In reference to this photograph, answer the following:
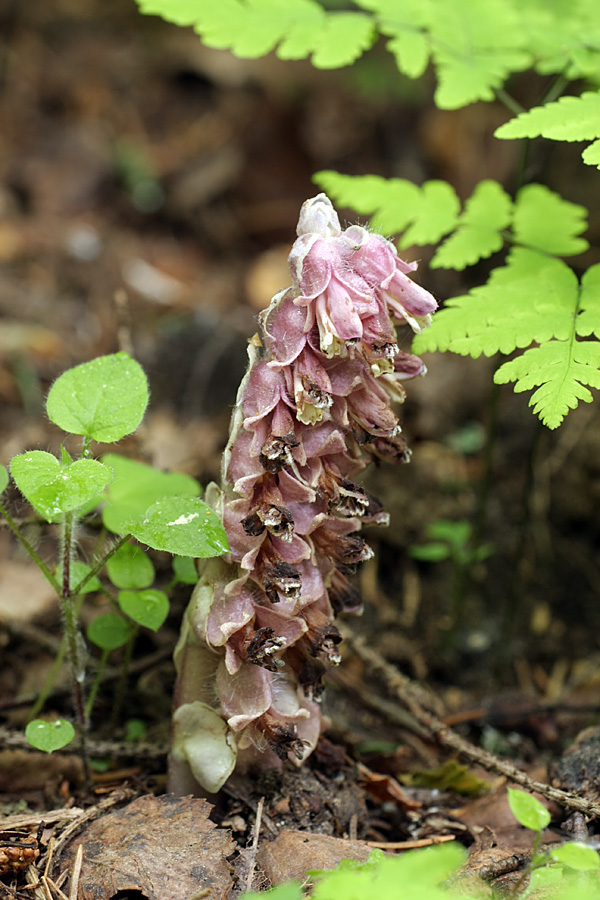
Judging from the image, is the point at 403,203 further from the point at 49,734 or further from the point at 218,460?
the point at 49,734

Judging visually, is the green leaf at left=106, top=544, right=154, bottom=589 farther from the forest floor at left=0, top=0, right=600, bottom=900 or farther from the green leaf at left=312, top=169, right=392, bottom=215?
the green leaf at left=312, top=169, right=392, bottom=215

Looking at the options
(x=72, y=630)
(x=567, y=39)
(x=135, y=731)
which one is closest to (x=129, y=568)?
(x=72, y=630)

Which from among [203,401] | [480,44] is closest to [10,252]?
[203,401]

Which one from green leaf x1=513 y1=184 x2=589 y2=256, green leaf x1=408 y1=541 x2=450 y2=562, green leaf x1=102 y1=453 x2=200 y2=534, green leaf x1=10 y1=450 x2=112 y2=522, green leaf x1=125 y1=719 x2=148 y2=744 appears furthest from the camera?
green leaf x1=408 y1=541 x2=450 y2=562

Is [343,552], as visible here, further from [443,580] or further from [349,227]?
[443,580]

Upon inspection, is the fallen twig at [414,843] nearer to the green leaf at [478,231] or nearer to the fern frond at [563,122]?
the green leaf at [478,231]

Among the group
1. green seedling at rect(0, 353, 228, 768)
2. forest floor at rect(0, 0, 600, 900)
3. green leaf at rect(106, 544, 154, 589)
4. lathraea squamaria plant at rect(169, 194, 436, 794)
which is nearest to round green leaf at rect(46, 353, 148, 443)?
green seedling at rect(0, 353, 228, 768)
